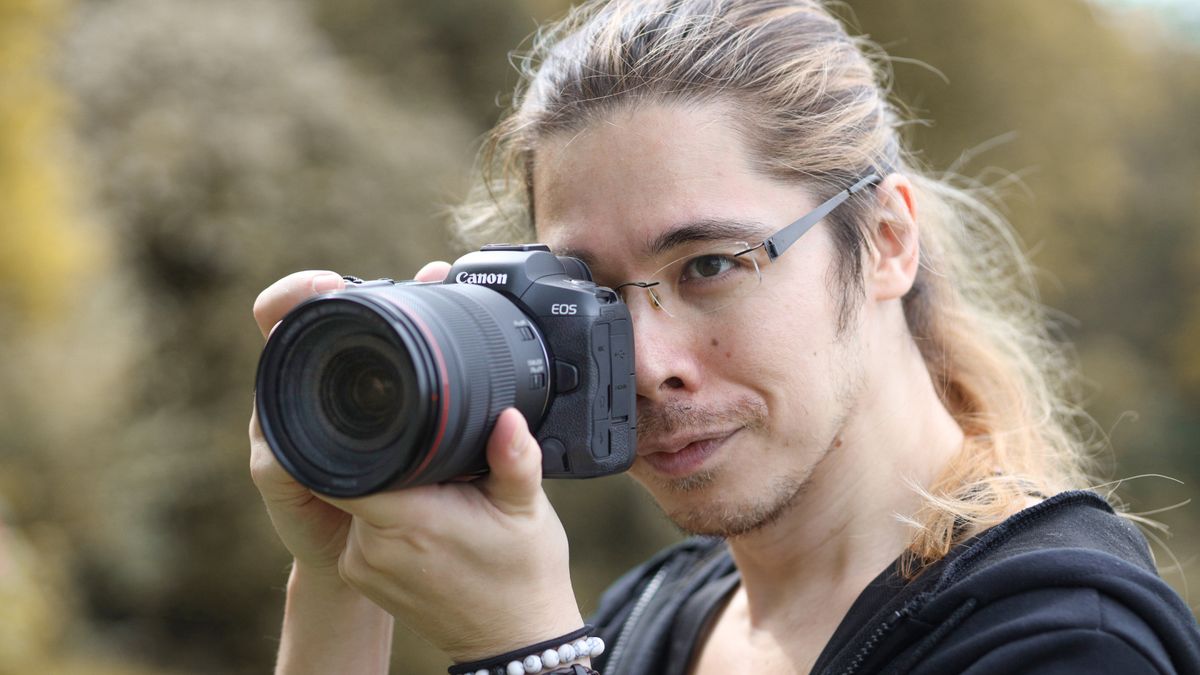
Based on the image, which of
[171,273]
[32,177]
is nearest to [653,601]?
[32,177]

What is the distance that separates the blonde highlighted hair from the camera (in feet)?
5.03

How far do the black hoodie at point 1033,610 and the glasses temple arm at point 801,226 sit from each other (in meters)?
0.41

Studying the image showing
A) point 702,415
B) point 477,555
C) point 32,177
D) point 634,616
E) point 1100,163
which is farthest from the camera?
point 1100,163

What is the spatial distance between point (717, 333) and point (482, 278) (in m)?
A: 0.30

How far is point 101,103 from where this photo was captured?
185 inches

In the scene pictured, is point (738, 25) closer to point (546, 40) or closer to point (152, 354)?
point (546, 40)

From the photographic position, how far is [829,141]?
160 centimetres

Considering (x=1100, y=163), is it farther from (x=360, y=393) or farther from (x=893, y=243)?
(x=360, y=393)

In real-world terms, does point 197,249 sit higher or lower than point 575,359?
higher

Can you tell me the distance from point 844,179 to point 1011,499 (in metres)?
0.48

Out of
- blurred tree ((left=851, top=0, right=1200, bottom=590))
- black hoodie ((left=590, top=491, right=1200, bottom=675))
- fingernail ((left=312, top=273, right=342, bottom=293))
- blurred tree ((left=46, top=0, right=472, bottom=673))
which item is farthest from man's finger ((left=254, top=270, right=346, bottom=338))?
blurred tree ((left=851, top=0, right=1200, bottom=590))

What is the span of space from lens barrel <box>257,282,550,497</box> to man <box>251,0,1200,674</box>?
4 centimetres

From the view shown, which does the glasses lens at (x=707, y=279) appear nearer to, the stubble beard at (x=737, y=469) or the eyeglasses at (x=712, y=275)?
the eyeglasses at (x=712, y=275)

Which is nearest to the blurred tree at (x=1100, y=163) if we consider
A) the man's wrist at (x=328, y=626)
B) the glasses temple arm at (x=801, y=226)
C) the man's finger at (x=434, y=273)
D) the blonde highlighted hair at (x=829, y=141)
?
the blonde highlighted hair at (x=829, y=141)
